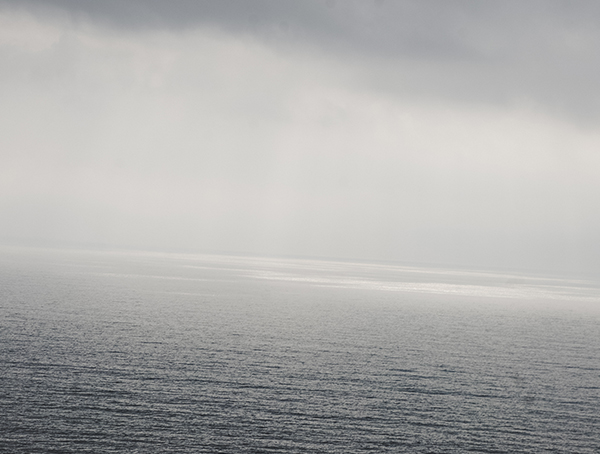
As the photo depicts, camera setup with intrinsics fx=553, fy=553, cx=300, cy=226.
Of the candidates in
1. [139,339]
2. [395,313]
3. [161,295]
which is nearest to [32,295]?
[161,295]

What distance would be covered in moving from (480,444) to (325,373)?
2308cm

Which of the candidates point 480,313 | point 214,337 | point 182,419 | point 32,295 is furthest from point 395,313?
point 182,419

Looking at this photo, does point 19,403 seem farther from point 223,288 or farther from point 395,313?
point 223,288

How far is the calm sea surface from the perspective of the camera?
43.8 meters

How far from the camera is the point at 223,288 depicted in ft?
605

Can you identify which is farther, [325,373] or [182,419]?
[325,373]

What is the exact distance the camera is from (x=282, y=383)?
2314 inches

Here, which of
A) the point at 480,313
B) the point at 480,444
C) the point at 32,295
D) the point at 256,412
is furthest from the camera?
the point at 480,313

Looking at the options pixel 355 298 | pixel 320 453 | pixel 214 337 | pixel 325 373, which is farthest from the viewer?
pixel 355 298

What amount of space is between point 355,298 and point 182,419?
130262 millimetres

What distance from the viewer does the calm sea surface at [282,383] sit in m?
43.8

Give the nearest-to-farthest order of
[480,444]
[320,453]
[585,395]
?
[320,453]
[480,444]
[585,395]

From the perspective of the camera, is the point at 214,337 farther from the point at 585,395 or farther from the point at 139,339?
the point at 585,395

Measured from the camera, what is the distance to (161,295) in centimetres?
14750
